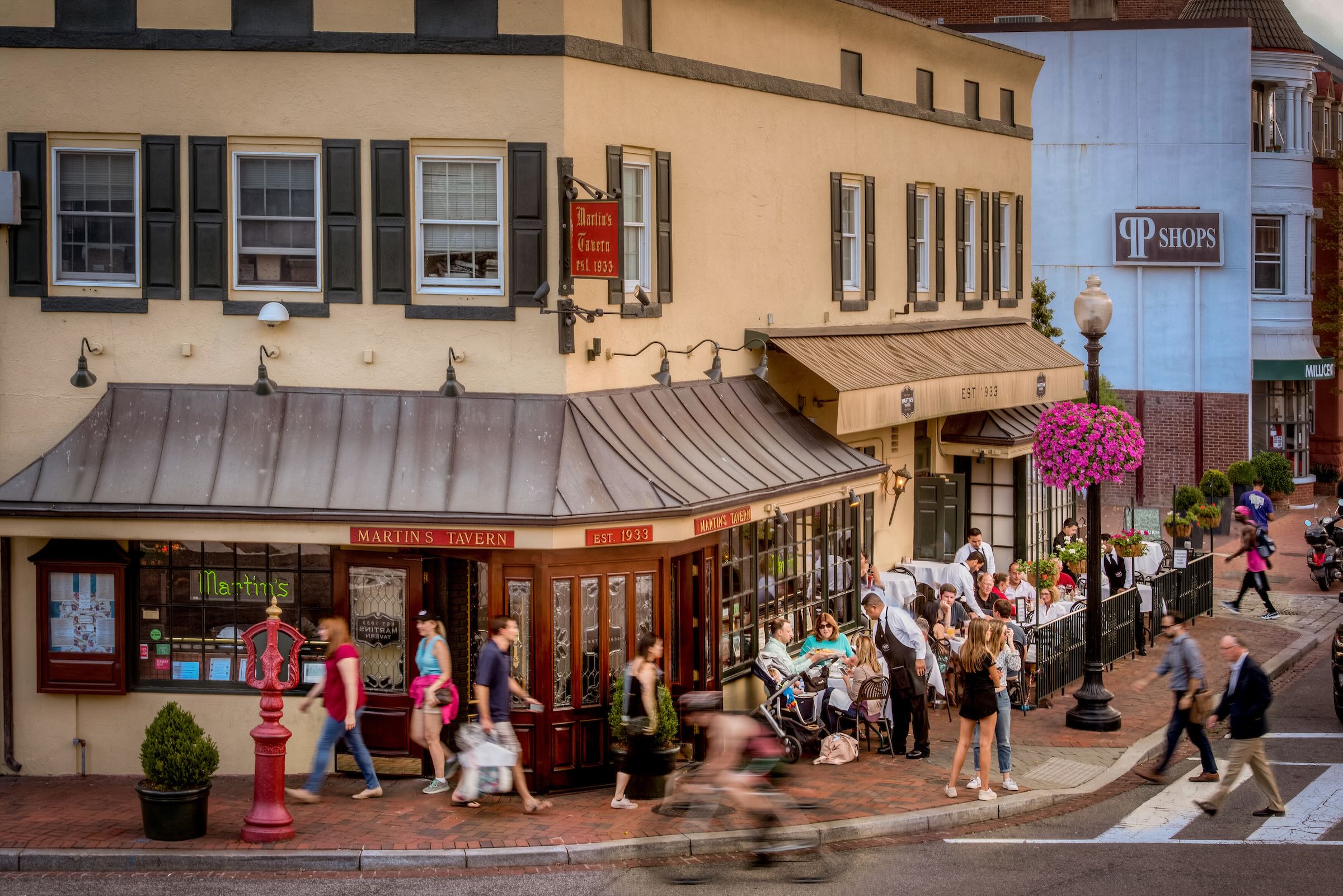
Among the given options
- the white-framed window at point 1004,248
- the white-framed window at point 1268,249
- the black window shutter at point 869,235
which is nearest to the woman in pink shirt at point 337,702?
the black window shutter at point 869,235

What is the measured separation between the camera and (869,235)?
2123 cm

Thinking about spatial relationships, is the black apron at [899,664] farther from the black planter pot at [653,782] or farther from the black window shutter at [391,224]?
the black window shutter at [391,224]

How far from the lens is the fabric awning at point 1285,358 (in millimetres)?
39062

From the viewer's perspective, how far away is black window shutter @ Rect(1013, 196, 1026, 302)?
87.5ft

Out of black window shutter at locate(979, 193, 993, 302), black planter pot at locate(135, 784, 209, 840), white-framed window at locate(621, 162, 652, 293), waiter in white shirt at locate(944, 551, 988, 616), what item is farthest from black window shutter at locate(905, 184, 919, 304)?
black planter pot at locate(135, 784, 209, 840)

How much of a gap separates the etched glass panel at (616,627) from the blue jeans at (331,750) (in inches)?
93.4

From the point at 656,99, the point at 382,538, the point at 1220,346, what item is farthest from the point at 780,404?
the point at 1220,346

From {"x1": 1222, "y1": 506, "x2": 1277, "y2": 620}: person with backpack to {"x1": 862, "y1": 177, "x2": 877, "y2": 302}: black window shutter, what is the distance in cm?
763

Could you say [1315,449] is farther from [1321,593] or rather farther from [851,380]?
[851,380]

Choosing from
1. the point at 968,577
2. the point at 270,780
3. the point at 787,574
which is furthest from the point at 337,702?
the point at 968,577

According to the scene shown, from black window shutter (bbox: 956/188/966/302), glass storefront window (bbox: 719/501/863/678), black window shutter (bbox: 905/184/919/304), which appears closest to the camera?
glass storefront window (bbox: 719/501/863/678)

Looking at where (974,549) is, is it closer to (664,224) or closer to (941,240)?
(941,240)

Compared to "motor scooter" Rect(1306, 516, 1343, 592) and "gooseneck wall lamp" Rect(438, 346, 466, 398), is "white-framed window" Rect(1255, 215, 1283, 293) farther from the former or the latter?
"gooseneck wall lamp" Rect(438, 346, 466, 398)

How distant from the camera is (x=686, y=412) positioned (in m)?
17.0
